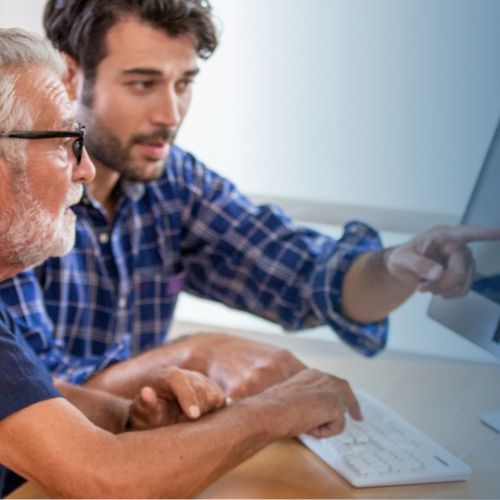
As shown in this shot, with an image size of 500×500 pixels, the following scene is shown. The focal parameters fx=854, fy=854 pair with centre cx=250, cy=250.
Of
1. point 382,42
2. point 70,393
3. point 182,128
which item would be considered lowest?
point 70,393

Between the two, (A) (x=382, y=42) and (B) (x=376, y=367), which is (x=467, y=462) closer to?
(B) (x=376, y=367)

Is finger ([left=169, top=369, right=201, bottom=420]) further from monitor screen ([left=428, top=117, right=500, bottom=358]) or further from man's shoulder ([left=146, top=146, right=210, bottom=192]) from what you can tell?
man's shoulder ([left=146, top=146, right=210, bottom=192])

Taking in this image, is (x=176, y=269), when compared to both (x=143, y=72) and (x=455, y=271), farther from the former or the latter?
(x=455, y=271)

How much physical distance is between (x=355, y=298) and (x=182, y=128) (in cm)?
48

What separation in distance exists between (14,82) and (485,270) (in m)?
0.64

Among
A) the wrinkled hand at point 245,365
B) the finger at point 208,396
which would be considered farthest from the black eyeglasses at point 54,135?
the wrinkled hand at point 245,365

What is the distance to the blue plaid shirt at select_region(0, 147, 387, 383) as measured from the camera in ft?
4.82

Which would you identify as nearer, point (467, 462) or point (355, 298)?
point (467, 462)

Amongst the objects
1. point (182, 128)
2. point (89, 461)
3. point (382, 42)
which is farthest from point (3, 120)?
point (182, 128)

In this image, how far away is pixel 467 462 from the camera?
1158mm

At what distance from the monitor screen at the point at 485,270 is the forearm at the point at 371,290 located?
151 millimetres

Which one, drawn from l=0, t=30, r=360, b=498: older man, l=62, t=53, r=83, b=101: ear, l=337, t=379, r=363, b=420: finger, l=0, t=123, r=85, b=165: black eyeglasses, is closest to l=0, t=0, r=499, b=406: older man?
l=62, t=53, r=83, b=101: ear

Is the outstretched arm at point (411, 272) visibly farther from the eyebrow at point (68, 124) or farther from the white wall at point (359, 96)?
the eyebrow at point (68, 124)

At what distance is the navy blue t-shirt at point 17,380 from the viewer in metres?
0.93
